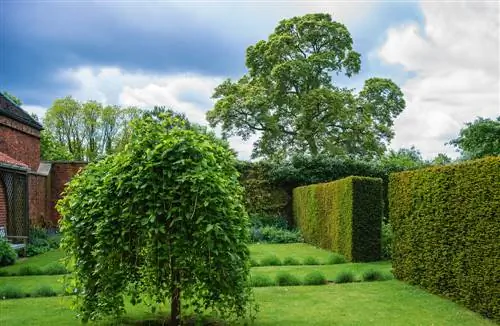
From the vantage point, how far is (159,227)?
18.2 feet

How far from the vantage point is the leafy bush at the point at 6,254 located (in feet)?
42.6

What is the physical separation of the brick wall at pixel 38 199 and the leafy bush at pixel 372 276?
16117 mm

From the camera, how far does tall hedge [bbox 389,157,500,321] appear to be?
7051 millimetres

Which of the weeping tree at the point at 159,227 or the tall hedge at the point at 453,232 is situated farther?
the tall hedge at the point at 453,232

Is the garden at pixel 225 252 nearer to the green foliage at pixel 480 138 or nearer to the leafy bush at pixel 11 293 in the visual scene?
the leafy bush at pixel 11 293

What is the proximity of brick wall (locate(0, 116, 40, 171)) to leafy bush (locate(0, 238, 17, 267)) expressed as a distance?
7101 mm

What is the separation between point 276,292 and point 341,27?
2502 cm

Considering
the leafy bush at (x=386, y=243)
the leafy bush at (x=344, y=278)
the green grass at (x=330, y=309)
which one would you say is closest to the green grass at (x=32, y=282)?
the green grass at (x=330, y=309)

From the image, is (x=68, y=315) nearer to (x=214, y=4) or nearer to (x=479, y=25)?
(x=214, y=4)

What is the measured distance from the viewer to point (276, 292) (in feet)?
29.3

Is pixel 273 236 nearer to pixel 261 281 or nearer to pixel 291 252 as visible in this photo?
pixel 291 252

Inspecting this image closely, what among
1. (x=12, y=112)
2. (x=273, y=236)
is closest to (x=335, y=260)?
(x=273, y=236)

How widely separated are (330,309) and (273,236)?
12.3 meters

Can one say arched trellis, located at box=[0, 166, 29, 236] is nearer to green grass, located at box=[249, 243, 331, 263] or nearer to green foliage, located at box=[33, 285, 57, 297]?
green grass, located at box=[249, 243, 331, 263]
